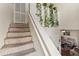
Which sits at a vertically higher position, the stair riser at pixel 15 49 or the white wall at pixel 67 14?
the white wall at pixel 67 14

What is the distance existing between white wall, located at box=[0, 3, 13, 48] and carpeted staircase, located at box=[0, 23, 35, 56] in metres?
0.03

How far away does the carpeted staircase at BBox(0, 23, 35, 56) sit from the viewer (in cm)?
121

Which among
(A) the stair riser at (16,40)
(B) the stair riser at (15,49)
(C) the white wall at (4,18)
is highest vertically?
(C) the white wall at (4,18)

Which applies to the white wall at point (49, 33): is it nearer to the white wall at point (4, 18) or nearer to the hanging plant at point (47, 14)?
the hanging plant at point (47, 14)

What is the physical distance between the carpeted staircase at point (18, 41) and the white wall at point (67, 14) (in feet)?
0.94

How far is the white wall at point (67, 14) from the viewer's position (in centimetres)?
122

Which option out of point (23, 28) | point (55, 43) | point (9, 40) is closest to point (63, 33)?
point (55, 43)

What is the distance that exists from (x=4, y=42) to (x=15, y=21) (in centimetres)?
19

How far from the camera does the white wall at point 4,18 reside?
1217mm

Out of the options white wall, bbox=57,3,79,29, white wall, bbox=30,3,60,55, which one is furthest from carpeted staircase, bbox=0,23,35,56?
white wall, bbox=57,3,79,29

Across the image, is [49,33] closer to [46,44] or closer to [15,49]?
[46,44]

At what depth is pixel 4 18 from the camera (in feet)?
4.02

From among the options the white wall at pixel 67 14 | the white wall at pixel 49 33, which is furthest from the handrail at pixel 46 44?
the white wall at pixel 67 14

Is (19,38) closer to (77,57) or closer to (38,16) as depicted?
(38,16)
